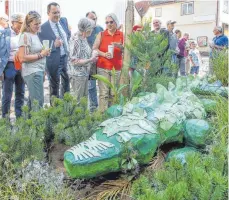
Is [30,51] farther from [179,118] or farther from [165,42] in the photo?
[179,118]

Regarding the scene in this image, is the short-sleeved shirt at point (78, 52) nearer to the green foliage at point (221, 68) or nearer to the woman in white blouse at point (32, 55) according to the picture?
the woman in white blouse at point (32, 55)

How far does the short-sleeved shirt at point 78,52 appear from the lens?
5.09 meters

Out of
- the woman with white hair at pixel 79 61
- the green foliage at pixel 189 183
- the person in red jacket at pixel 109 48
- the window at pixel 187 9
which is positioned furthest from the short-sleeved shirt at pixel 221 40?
the window at pixel 187 9

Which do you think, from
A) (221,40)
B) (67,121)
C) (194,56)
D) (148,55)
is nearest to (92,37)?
(148,55)

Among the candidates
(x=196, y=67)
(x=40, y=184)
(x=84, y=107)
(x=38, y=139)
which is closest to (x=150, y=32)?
(x=84, y=107)

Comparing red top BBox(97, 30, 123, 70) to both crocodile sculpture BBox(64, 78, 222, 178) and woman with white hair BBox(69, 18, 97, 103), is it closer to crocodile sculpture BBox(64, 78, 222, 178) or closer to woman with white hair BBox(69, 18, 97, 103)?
woman with white hair BBox(69, 18, 97, 103)

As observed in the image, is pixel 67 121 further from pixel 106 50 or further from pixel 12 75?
pixel 12 75

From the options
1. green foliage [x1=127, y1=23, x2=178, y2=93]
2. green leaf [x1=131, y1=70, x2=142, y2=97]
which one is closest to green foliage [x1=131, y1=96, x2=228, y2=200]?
green leaf [x1=131, y1=70, x2=142, y2=97]

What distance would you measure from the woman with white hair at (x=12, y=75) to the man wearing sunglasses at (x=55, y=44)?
1.08ft

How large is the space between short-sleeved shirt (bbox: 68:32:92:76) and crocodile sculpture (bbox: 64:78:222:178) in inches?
90.4

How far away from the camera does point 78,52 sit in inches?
201

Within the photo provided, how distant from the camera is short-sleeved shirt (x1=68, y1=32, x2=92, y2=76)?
509 cm

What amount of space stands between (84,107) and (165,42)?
3.72ft

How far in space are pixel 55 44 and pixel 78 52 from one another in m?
0.56
